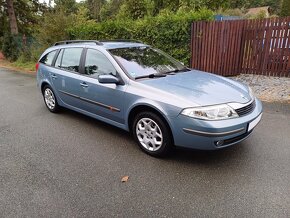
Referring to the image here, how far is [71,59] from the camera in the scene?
492 centimetres

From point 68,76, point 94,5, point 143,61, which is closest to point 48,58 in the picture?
point 68,76

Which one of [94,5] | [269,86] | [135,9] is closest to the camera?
[269,86]

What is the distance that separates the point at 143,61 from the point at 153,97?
1091 mm

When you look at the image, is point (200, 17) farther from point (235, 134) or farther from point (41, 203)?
Answer: point (41, 203)

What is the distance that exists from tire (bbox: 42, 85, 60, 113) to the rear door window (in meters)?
0.80

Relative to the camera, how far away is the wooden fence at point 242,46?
7730 mm

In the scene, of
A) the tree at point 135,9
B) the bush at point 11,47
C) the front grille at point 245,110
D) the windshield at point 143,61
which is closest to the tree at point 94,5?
the bush at point 11,47

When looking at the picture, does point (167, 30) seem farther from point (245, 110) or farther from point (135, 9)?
point (135, 9)

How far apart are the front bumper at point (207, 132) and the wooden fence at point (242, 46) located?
5493 mm

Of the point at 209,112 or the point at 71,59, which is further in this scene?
the point at 71,59

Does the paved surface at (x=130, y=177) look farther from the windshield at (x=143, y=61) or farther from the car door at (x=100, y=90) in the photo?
the windshield at (x=143, y=61)

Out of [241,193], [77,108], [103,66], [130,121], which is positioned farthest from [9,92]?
[241,193]

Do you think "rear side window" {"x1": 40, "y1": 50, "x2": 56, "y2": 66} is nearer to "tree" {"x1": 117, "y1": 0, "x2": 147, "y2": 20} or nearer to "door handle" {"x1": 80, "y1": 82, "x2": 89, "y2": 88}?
"door handle" {"x1": 80, "y1": 82, "x2": 89, "y2": 88}

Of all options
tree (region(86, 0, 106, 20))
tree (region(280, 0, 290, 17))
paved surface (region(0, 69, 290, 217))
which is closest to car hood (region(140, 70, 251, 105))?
paved surface (region(0, 69, 290, 217))
